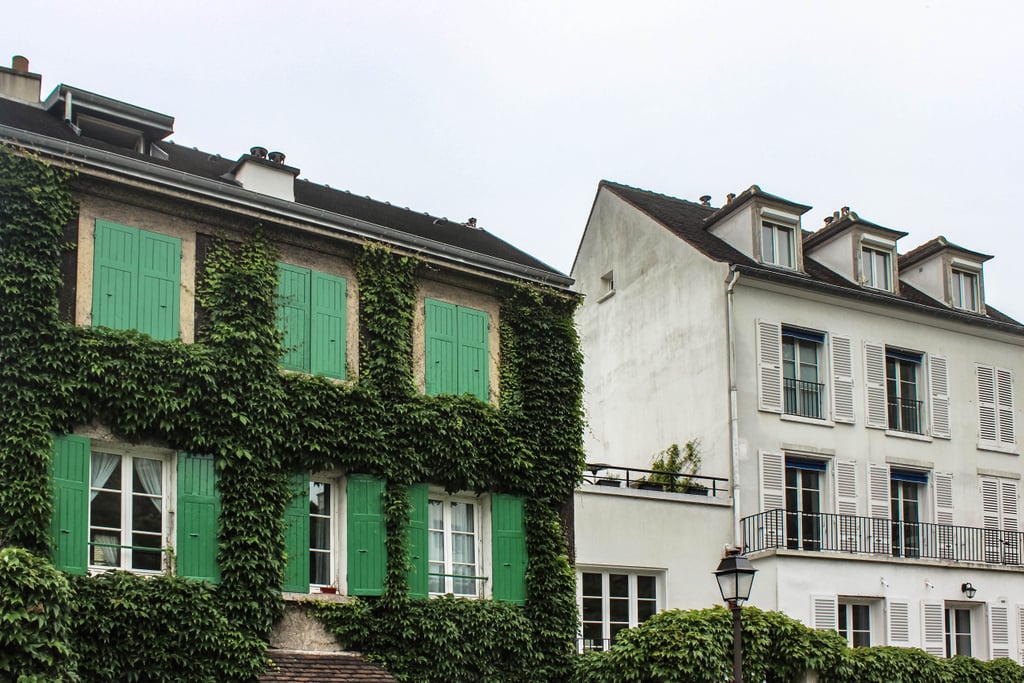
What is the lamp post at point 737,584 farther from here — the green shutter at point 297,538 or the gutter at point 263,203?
the gutter at point 263,203

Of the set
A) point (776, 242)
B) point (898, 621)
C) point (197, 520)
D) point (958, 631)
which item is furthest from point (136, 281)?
point (958, 631)

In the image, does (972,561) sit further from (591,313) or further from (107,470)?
(107,470)

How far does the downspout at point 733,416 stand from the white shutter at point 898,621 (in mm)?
3436

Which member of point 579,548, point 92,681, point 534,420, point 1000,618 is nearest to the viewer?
point 92,681

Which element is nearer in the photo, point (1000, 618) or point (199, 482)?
point (199, 482)

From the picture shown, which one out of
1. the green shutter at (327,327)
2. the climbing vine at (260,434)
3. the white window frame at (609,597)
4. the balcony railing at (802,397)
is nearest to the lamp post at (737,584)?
the climbing vine at (260,434)

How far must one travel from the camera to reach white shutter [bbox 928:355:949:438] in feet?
90.7

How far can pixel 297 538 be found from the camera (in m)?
17.6

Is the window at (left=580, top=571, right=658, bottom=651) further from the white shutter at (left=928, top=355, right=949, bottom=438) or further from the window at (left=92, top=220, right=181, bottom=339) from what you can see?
the window at (left=92, top=220, right=181, bottom=339)

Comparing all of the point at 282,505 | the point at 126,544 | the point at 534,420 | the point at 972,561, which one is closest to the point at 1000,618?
the point at 972,561

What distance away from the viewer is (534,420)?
2020cm

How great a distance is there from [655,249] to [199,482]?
13295mm

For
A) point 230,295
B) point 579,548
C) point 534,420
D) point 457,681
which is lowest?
point 457,681

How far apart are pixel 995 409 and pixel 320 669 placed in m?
17.4
